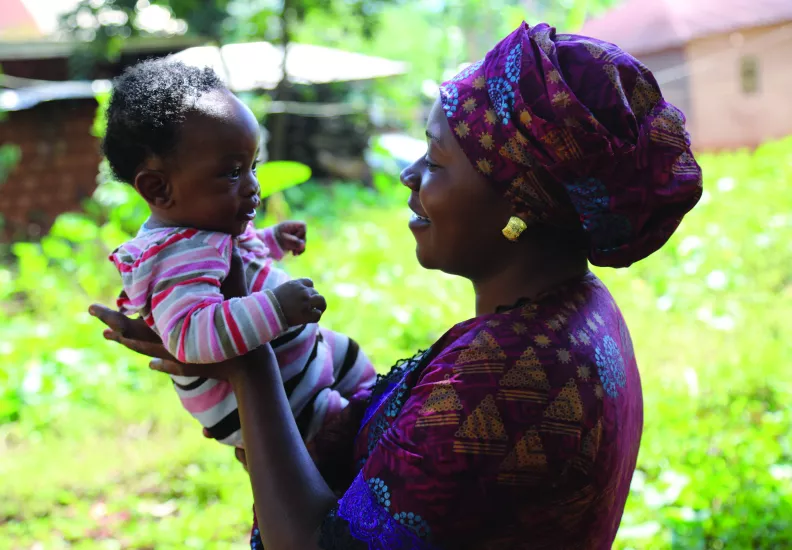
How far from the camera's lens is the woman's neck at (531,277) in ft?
4.21

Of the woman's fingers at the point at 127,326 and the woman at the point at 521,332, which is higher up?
the woman at the point at 521,332

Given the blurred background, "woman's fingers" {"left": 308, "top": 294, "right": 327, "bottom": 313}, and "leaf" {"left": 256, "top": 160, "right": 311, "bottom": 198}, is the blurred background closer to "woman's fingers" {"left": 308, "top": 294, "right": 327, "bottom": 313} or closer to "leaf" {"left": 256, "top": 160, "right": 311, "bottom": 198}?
"leaf" {"left": 256, "top": 160, "right": 311, "bottom": 198}

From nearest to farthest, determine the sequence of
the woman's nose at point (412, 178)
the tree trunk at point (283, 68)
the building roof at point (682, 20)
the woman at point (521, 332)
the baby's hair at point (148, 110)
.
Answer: the woman at point (521, 332) < the woman's nose at point (412, 178) < the baby's hair at point (148, 110) < the tree trunk at point (283, 68) < the building roof at point (682, 20)

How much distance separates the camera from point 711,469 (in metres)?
3.27

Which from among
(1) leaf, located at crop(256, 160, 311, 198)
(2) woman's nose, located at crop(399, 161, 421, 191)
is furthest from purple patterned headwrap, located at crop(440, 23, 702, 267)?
(1) leaf, located at crop(256, 160, 311, 198)

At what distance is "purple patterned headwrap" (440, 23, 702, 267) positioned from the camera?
1128mm

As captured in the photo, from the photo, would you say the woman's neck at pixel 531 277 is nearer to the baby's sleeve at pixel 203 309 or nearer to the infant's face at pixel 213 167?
the baby's sleeve at pixel 203 309

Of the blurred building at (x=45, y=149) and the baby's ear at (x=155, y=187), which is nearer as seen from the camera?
the baby's ear at (x=155, y=187)

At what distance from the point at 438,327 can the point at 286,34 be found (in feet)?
13.9

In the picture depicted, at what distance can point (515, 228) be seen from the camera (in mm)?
1215

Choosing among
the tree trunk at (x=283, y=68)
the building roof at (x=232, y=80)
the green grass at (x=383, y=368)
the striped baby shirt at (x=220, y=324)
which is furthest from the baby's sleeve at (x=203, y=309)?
the building roof at (x=232, y=80)

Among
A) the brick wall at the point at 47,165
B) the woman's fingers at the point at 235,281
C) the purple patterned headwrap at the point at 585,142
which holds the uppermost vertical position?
the purple patterned headwrap at the point at 585,142

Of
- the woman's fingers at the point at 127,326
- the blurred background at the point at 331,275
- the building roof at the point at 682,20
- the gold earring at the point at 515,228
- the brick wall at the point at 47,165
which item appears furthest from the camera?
the building roof at the point at 682,20

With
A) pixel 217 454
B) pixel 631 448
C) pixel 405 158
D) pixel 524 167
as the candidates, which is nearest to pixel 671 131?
pixel 524 167
